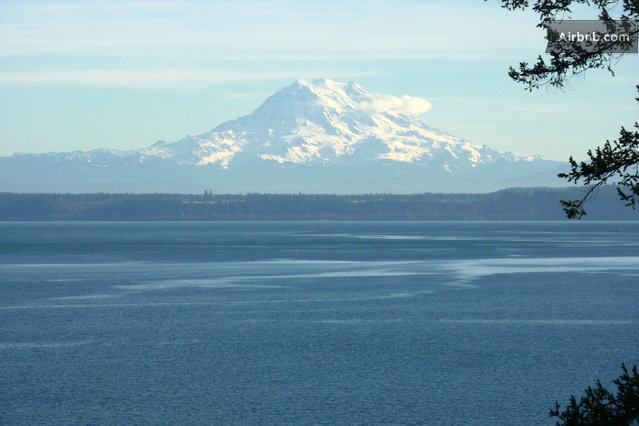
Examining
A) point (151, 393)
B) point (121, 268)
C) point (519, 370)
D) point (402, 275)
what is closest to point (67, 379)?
point (151, 393)

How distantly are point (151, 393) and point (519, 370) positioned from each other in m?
14.0

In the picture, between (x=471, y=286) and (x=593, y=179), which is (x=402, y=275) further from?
(x=593, y=179)

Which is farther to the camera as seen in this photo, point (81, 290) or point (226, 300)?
point (81, 290)

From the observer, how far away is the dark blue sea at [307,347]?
2831 centimetres

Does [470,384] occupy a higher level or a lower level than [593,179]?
lower

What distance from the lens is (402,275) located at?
83750mm

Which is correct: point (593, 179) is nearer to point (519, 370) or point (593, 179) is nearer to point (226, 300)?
point (519, 370)

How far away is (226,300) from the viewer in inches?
2391

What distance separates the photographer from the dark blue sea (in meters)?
28.3

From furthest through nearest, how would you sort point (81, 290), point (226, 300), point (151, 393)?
point (81, 290) < point (226, 300) < point (151, 393)

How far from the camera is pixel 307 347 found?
3991 cm

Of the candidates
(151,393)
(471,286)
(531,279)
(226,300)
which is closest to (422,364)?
(151,393)

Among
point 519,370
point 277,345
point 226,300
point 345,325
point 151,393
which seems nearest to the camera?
point 151,393

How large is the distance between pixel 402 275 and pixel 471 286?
41.9 ft
